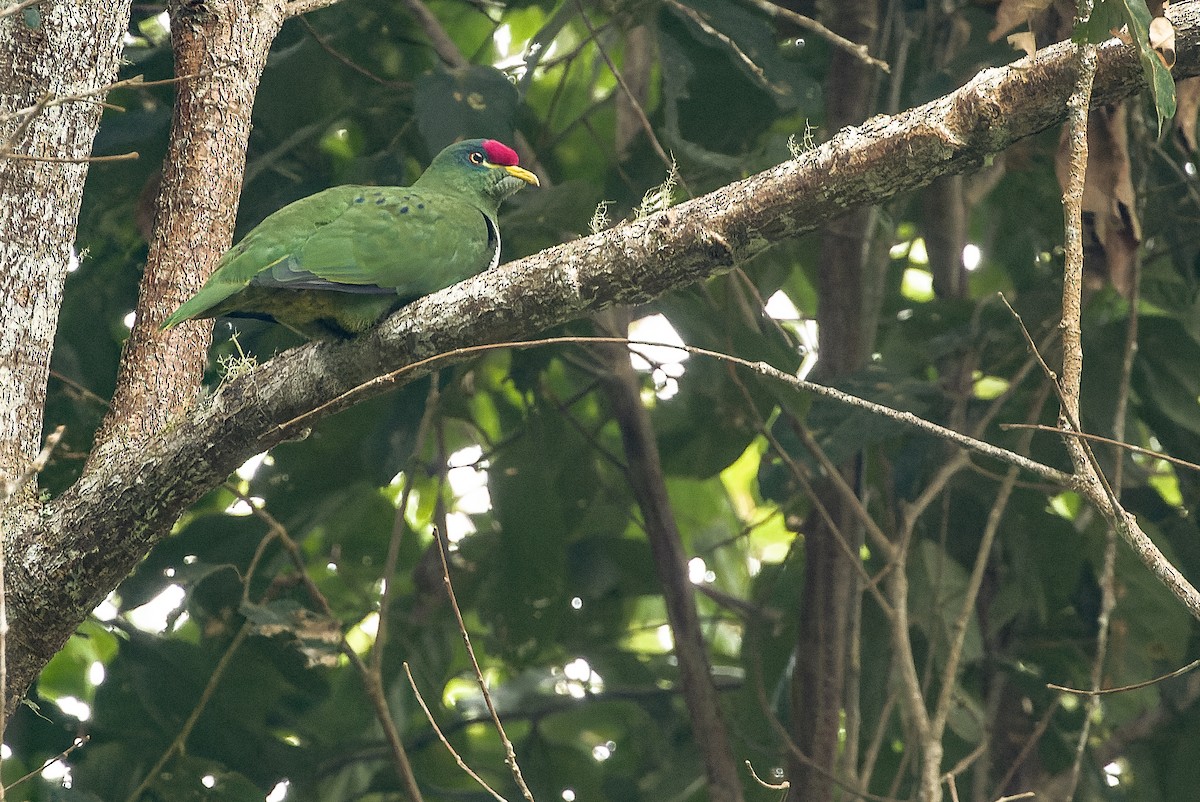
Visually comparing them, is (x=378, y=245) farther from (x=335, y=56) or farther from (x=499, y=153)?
(x=335, y=56)

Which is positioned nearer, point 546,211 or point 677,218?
point 677,218

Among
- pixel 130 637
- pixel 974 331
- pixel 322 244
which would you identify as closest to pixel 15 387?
pixel 322 244

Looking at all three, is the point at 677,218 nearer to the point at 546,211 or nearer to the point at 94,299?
the point at 546,211

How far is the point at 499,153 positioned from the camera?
414 centimetres

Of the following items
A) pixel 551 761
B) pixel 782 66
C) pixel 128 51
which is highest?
pixel 128 51

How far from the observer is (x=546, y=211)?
13.2 feet

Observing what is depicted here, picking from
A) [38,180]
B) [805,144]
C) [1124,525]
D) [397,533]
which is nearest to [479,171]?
[397,533]

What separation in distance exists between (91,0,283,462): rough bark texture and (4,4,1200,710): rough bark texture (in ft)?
0.96

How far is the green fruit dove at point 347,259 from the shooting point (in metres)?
2.93

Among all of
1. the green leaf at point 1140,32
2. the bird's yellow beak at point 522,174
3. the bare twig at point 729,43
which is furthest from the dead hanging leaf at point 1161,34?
the bird's yellow beak at point 522,174

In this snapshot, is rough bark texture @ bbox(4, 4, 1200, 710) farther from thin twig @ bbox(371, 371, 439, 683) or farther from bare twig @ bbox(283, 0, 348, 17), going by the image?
thin twig @ bbox(371, 371, 439, 683)

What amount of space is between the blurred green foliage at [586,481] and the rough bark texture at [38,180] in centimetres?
101

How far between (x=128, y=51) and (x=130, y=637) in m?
1.93

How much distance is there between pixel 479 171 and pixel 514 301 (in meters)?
1.80
